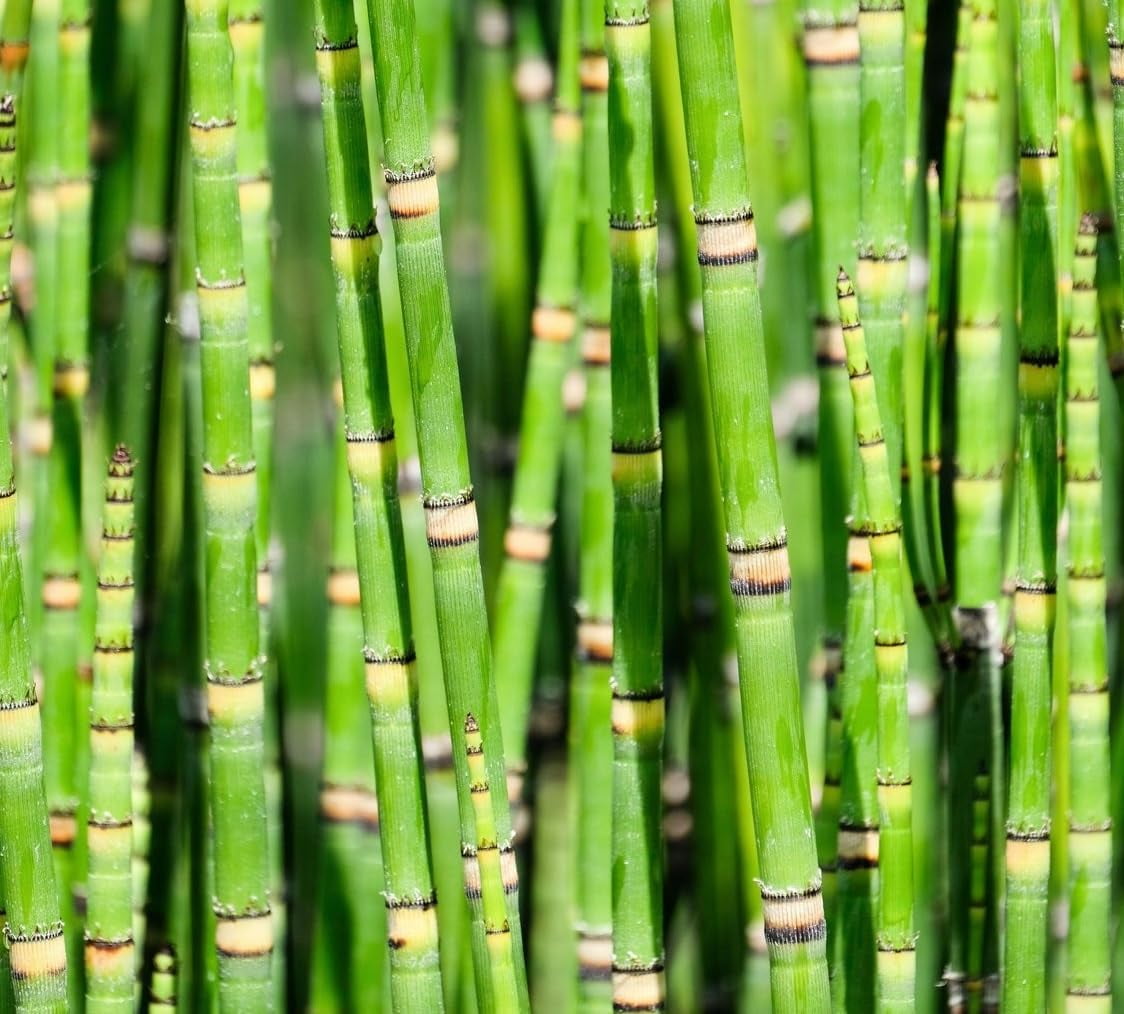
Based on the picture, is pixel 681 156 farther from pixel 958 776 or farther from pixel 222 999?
pixel 222 999

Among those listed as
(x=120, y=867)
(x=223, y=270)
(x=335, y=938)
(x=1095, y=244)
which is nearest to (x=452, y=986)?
(x=335, y=938)

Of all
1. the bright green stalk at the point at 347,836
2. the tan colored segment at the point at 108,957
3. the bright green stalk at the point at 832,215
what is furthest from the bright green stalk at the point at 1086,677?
the tan colored segment at the point at 108,957

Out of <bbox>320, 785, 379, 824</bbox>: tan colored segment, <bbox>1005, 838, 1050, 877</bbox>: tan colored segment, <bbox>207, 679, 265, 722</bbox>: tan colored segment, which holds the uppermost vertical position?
<bbox>207, 679, 265, 722</bbox>: tan colored segment

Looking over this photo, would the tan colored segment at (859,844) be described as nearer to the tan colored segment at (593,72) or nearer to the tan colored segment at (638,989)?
the tan colored segment at (638,989)

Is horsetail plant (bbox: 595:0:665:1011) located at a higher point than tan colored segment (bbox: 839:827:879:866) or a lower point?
higher

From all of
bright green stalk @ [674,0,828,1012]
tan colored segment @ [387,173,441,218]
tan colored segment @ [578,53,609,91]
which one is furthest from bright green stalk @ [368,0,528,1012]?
tan colored segment @ [578,53,609,91]

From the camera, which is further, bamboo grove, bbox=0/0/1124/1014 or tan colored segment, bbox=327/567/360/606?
tan colored segment, bbox=327/567/360/606

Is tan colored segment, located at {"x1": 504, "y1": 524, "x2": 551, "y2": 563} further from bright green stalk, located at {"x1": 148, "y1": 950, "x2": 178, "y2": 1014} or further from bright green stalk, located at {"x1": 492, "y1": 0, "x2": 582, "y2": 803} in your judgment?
bright green stalk, located at {"x1": 148, "y1": 950, "x2": 178, "y2": 1014}
